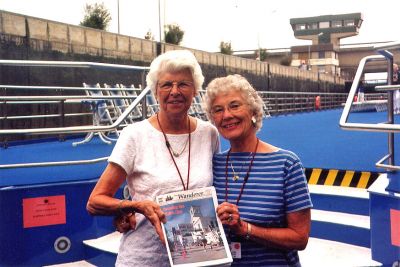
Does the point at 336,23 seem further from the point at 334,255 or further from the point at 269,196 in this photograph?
the point at 269,196

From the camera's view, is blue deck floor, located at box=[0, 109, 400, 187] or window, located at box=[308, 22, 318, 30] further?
window, located at box=[308, 22, 318, 30]

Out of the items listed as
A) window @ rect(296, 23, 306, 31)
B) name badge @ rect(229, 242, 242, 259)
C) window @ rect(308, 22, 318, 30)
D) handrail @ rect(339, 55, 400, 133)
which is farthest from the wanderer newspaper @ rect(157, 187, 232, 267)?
window @ rect(296, 23, 306, 31)

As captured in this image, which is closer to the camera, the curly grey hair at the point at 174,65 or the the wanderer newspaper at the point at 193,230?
the the wanderer newspaper at the point at 193,230

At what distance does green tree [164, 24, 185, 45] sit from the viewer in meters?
18.7

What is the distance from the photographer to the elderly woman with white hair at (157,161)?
1577 mm

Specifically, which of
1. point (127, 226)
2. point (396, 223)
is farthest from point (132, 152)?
point (396, 223)

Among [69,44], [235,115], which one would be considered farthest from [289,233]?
[69,44]

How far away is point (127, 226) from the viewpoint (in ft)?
5.09

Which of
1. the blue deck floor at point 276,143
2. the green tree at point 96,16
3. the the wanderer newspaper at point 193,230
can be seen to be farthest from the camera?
the green tree at point 96,16

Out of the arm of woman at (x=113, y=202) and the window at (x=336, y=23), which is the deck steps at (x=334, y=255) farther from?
the window at (x=336, y=23)

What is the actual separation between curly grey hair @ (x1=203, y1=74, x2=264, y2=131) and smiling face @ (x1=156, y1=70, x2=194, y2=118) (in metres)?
0.08

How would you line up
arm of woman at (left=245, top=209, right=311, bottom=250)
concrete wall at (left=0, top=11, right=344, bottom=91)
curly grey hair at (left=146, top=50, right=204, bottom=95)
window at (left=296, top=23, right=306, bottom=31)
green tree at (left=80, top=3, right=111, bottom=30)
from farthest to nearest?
window at (left=296, top=23, right=306, bottom=31) → green tree at (left=80, top=3, right=111, bottom=30) → concrete wall at (left=0, top=11, right=344, bottom=91) → curly grey hair at (left=146, top=50, right=204, bottom=95) → arm of woman at (left=245, top=209, right=311, bottom=250)

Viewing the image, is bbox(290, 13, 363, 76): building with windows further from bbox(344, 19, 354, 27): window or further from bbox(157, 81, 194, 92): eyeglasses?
bbox(157, 81, 194, 92): eyeglasses

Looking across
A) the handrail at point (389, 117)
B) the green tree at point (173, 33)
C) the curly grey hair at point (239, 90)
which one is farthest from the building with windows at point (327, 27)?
the curly grey hair at point (239, 90)
